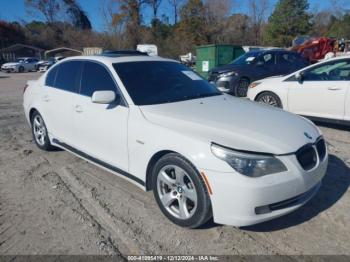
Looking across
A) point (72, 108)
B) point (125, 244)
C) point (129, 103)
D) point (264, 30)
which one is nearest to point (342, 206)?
point (125, 244)

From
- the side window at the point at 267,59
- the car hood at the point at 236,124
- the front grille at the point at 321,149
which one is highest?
the side window at the point at 267,59

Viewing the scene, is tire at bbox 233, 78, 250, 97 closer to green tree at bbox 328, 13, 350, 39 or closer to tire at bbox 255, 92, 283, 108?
tire at bbox 255, 92, 283, 108

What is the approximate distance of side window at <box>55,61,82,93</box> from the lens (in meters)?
4.30

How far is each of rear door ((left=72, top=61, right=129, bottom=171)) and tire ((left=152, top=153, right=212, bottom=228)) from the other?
549 millimetres

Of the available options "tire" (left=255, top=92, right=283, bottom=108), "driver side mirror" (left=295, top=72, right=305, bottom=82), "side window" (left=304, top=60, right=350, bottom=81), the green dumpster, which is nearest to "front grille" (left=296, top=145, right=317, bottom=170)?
"side window" (left=304, top=60, right=350, bottom=81)

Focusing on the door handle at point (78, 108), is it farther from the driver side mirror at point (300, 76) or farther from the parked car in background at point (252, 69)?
the parked car in background at point (252, 69)

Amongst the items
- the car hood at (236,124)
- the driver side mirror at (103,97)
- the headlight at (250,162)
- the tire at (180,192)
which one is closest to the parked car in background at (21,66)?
the driver side mirror at (103,97)

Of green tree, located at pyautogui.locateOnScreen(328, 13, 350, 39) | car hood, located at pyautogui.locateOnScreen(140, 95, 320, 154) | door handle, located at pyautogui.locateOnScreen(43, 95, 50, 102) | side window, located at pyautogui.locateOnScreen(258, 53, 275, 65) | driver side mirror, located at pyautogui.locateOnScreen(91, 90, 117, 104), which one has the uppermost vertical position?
green tree, located at pyautogui.locateOnScreen(328, 13, 350, 39)

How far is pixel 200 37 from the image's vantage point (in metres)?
45.0

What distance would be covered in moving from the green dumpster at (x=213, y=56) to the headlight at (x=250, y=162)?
12.3m

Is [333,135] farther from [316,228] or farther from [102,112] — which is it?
[102,112]

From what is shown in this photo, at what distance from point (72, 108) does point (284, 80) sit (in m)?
4.63

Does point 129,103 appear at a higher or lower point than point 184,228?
higher

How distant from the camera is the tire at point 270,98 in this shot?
Answer: 6872mm
